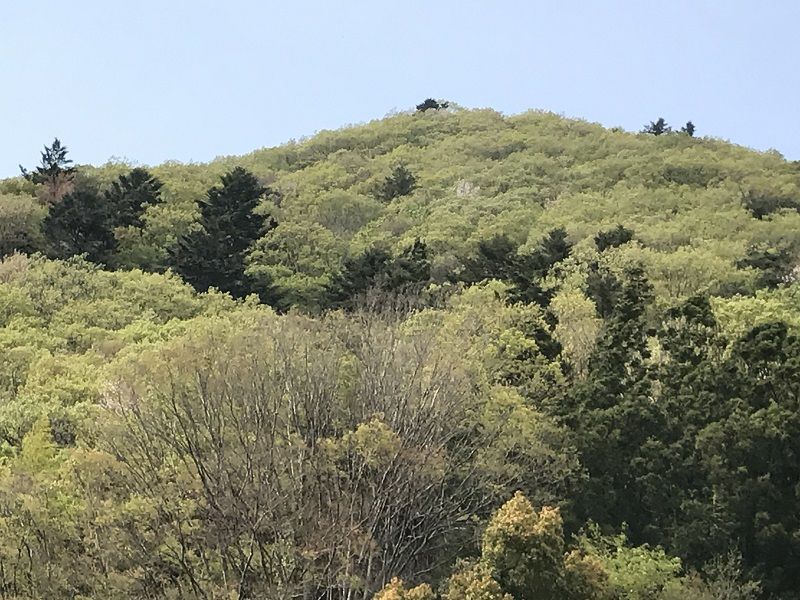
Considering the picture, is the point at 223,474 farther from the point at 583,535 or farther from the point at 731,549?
the point at 731,549

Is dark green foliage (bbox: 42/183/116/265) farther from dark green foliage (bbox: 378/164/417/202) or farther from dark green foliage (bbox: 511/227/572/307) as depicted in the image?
dark green foliage (bbox: 378/164/417/202)

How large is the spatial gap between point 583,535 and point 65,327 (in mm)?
15431

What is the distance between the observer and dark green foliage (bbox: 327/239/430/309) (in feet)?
92.4

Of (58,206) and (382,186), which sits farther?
(382,186)

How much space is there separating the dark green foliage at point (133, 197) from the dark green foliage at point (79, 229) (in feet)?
4.07

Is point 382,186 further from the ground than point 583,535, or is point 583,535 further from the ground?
point 382,186

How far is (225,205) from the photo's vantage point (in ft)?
121

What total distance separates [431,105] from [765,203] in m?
38.4

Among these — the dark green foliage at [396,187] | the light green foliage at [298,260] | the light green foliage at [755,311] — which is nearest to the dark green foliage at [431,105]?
the dark green foliage at [396,187]

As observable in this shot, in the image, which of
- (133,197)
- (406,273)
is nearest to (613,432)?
(406,273)

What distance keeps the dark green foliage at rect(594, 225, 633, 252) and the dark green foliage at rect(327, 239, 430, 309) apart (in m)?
6.64

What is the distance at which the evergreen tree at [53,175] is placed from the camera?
41.1 metres

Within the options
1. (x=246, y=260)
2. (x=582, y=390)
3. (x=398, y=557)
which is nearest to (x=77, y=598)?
(x=398, y=557)

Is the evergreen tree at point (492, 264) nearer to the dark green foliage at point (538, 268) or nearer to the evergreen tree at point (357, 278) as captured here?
the dark green foliage at point (538, 268)
